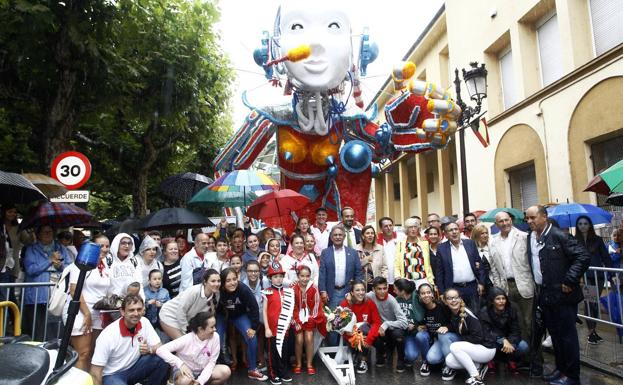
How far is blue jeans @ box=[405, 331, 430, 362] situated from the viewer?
16.9ft

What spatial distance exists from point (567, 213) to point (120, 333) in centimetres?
606

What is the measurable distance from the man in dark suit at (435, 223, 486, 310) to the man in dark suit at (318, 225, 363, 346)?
95 cm

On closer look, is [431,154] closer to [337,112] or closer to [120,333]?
[337,112]

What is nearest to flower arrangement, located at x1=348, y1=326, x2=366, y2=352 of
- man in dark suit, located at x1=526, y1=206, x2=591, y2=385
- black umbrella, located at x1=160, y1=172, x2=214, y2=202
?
man in dark suit, located at x1=526, y1=206, x2=591, y2=385

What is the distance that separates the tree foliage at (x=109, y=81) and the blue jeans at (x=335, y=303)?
201 inches

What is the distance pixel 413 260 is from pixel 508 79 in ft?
27.1

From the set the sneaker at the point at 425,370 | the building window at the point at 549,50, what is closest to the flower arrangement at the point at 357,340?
the sneaker at the point at 425,370

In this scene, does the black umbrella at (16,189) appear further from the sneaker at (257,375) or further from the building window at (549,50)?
the building window at (549,50)

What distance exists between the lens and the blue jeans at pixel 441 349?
4.95m

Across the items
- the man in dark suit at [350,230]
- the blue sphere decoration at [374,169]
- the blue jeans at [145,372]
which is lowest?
the blue jeans at [145,372]

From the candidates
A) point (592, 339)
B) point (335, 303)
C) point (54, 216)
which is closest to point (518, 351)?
point (592, 339)

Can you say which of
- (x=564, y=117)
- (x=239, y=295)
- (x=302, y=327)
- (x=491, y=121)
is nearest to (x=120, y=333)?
(x=239, y=295)

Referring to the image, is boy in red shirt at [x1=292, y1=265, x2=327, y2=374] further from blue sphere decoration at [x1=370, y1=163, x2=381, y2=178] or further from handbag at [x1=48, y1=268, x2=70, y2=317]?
blue sphere decoration at [x1=370, y1=163, x2=381, y2=178]

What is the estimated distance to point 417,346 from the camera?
5.20m
